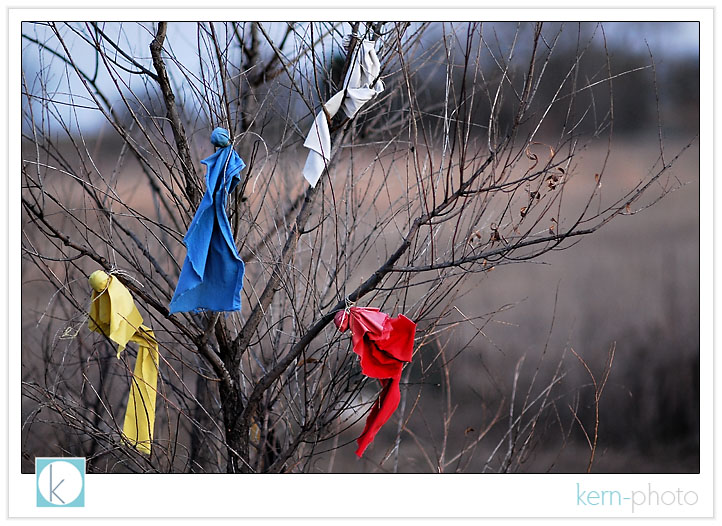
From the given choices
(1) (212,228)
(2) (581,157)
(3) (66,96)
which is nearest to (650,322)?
(2) (581,157)

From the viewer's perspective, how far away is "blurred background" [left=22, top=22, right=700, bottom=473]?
2.13 meters

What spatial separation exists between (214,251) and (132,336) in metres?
0.30

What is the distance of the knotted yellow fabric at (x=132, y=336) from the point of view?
150 cm

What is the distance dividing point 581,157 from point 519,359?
0.79 metres

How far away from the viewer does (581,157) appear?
1996 millimetres

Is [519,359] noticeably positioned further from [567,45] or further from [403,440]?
[567,45]

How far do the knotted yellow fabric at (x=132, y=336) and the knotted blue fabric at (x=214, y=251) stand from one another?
5.2 inches
